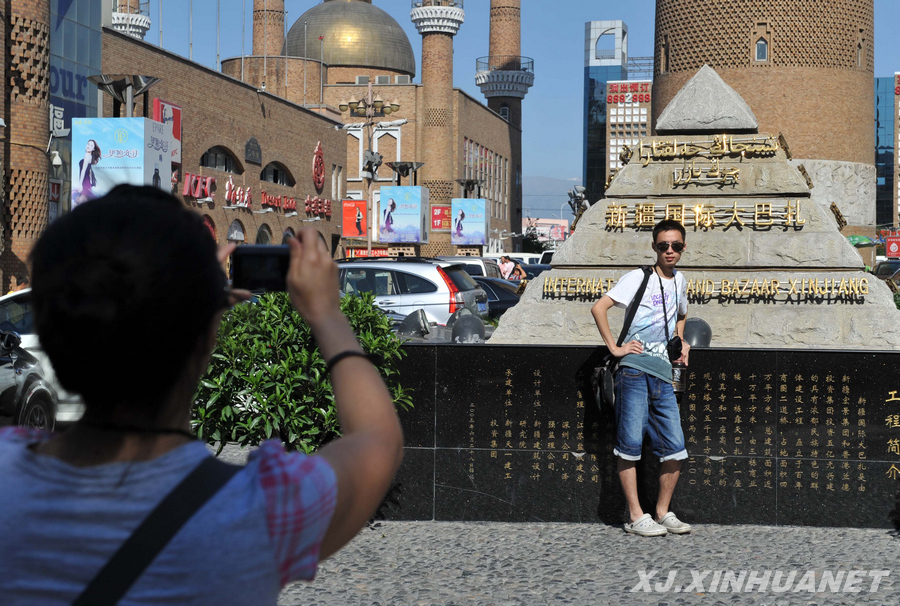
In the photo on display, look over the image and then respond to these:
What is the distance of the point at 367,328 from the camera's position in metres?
6.49

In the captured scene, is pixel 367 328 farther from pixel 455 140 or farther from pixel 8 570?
pixel 455 140

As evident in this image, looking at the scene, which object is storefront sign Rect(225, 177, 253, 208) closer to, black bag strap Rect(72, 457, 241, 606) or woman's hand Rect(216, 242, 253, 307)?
woman's hand Rect(216, 242, 253, 307)

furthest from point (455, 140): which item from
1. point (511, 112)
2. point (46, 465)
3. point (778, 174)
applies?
point (46, 465)

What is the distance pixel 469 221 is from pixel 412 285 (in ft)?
141

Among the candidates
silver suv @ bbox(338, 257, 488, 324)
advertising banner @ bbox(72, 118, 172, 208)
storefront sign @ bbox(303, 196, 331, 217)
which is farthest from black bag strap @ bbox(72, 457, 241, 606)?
storefront sign @ bbox(303, 196, 331, 217)

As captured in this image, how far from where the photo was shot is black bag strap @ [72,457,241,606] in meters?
1.31

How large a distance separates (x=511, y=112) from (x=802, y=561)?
3434 inches

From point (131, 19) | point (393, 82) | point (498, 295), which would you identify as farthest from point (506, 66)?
point (498, 295)

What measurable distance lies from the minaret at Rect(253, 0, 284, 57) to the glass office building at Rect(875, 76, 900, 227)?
271 ft

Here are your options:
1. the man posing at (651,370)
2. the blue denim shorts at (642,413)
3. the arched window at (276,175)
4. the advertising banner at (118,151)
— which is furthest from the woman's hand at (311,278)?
the arched window at (276,175)

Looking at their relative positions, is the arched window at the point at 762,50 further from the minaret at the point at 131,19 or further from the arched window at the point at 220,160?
the minaret at the point at 131,19

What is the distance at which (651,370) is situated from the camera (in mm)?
6266

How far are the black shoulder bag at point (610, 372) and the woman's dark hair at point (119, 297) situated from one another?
198 inches

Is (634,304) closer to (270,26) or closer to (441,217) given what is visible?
(441,217)
